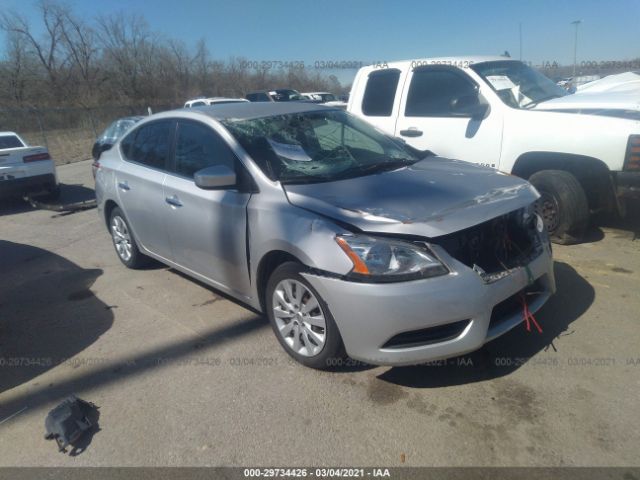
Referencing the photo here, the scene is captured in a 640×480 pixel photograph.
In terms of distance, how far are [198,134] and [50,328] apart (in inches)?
82.8

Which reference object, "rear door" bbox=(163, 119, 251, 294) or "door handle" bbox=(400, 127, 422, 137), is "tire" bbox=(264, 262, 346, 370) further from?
"door handle" bbox=(400, 127, 422, 137)

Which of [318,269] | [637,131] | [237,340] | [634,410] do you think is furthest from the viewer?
[637,131]

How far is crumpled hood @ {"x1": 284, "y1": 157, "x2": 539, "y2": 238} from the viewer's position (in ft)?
8.98

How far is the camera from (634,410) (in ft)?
A: 8.59

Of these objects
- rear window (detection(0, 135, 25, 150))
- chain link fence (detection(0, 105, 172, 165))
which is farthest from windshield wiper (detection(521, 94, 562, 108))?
chain link fence (detection(0, 105, 172, 165))

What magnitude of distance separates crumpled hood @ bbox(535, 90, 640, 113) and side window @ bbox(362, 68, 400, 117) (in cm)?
178

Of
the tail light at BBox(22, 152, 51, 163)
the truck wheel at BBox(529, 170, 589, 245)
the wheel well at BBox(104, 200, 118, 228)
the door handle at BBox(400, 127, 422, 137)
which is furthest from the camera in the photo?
the tail light at BBox(22, 152, 51, 163)

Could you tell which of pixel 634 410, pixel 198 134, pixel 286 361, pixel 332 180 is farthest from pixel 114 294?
pixel 634 410

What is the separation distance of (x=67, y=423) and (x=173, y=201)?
193 cm

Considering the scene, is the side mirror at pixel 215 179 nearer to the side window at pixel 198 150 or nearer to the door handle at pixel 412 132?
the side window at pixel 198 150

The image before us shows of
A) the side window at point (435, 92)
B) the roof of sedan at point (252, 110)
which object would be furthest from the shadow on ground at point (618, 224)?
the roof of sedan at point (252, 110)

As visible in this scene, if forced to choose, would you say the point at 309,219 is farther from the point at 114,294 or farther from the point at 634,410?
the point at 114,294

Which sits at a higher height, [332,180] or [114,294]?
[332,180]

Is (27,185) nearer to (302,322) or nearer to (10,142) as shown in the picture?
(10,142)
